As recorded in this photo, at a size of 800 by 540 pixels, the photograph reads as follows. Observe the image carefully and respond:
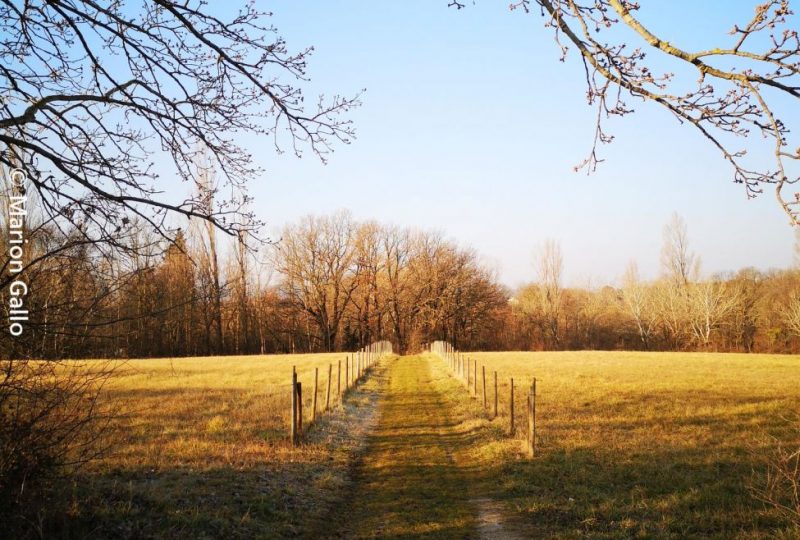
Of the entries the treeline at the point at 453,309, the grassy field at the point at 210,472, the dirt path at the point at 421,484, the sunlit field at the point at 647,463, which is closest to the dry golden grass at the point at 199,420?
the grassy field at the point at 210,472

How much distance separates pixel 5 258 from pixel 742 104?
19.7 feet

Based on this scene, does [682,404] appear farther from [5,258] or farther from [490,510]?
[5,258]

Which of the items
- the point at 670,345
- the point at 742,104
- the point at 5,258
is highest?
the point at 742,104

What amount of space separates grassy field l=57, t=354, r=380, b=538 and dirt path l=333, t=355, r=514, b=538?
60 centimetres

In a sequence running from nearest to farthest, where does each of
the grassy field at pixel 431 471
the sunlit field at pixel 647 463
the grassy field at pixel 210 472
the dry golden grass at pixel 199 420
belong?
the grassy field at pixel 210 472, the grassy field at pixel 431 471, the sunlit field at pixel 647 463, the dry golden grass at pixel 199 420

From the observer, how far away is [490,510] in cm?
→ 760

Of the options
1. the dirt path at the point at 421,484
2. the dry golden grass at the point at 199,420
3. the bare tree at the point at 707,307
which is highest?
the bare tree at the point at 707,307

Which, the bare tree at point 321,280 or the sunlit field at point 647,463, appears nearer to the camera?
the sunlit field at point 647,463

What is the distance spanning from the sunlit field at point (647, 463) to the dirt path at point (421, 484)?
67 cm

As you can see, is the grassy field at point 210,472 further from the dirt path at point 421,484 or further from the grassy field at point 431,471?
the dirt path at point 421,484

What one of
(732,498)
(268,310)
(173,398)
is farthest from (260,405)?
(268,310)

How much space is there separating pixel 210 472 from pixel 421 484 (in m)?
3.41

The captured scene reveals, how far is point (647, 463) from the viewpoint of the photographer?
31.3ft

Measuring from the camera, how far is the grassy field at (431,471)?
21.7 feet
